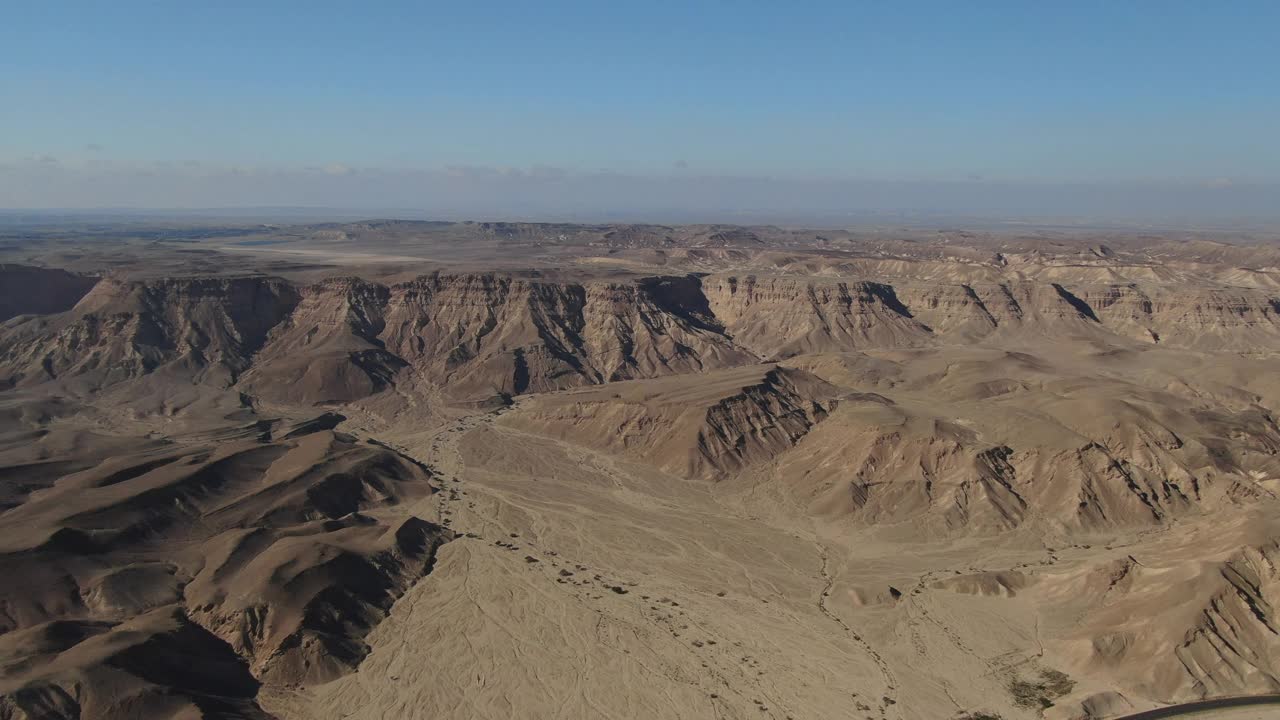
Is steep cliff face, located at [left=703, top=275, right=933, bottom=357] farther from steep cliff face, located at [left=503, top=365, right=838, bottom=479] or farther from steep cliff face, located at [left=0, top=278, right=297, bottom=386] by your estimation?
steep cliff face, located at [left=0, top=278, right=297, bottom=386]

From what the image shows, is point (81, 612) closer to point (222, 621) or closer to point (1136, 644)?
point (222, 621)

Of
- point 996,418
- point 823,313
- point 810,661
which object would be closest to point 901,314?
point 823,313

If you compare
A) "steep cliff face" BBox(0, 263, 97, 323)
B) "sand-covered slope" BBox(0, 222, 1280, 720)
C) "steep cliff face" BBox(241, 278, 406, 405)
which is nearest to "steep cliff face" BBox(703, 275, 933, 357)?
"sand-covered slope" BBox(0, 222, 1280, 720)

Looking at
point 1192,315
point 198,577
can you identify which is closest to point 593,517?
point 198,577

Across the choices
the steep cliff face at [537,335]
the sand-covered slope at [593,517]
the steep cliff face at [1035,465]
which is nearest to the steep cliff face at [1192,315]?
the sand-covered slope at [593,517]

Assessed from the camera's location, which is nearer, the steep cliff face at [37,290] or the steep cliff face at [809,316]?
the steep cliff face at [37,290]

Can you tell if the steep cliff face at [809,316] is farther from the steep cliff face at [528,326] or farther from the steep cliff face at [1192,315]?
the steep cliff face at [1192,315]
